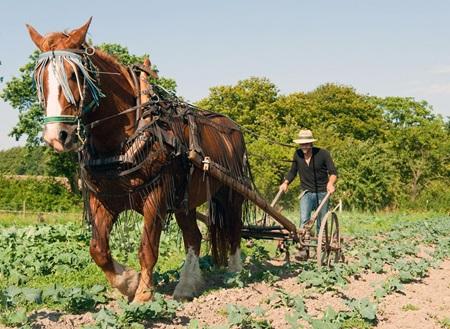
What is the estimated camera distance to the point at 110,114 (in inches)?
221

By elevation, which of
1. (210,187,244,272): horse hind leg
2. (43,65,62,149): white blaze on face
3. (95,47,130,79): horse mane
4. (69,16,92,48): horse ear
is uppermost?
(69,16,92,48): horse ear

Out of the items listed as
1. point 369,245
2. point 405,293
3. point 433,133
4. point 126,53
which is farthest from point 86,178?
point 433,133

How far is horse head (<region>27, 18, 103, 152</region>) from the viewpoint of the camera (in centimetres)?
474

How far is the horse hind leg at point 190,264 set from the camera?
257 inches

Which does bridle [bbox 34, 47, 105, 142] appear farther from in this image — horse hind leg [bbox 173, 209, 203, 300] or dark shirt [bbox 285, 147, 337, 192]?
dark shirt [bbox 285, 147, 337, 192]

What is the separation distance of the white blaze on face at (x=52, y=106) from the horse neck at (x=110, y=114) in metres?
0.68

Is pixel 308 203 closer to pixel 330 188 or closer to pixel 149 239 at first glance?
pixel 330 188

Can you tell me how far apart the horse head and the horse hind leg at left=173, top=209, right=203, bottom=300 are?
7.63 ft

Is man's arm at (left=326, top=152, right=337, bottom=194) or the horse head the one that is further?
man's arm at (left=326, top=152, right=337, bottom=194)

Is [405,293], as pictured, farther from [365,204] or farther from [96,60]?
[365,204]

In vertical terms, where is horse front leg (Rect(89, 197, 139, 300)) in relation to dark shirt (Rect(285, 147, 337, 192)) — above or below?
below

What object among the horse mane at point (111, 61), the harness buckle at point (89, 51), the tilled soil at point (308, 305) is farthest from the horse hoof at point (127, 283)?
the harness buckle at point (89, 51)

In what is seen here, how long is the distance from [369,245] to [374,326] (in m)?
5.89

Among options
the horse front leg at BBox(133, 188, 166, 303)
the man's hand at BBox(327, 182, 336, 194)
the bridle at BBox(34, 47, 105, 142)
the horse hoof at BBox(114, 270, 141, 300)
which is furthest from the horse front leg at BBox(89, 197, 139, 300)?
the man's hand at BBox(327, 182, 336, 194)
